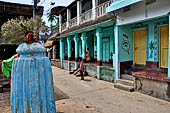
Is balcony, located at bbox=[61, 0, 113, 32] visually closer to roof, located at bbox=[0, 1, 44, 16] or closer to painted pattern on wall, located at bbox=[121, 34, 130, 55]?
painted pattern on wall, located at bbox=[121, 34, 130, 55]

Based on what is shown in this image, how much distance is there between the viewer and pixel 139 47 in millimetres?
8188

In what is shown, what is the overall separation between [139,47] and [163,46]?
4.65 feet

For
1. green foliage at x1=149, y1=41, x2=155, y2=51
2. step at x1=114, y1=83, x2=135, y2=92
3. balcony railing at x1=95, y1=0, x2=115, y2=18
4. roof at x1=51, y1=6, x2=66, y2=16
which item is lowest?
step at x1=114, y1=83, x2=135, y2=92

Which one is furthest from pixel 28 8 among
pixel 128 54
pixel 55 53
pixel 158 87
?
pixel 158 87

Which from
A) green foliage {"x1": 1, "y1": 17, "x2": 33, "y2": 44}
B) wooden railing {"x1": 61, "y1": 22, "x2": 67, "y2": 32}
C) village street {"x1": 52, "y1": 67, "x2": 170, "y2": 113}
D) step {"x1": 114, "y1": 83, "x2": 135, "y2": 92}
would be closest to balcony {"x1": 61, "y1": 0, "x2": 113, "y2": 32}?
wooden railing {"x1": 61, "y1": 22, "x2": 67, "y2": 32}

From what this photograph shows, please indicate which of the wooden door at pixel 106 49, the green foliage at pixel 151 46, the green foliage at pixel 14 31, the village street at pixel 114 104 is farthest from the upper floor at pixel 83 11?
the village street at pixel 114 104

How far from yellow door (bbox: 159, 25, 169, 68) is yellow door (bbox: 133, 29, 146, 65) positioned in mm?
945

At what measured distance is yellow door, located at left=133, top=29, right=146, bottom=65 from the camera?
7923 millimetres

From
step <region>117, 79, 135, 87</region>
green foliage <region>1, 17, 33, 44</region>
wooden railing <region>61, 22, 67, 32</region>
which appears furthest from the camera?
green foliage <region>1, 17, 33, 44</region>

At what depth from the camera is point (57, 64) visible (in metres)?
17.7

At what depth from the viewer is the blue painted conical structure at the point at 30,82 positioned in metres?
2.57

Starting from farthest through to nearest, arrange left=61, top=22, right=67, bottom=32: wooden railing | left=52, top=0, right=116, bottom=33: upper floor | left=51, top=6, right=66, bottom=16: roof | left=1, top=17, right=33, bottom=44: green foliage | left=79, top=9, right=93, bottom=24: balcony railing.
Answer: left=51, top=6, right=66, bottom=16: roof, left=1, top=17, right=33, bottom=44: green foliage, left=61, top=22, right=67, bottom=32: wooden railing, left=79, top=9, right=93, bottom=24: balcony railing, left=52, top=0, right=116, bottom=33: upper floor

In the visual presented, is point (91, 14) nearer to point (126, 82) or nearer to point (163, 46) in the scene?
point (163, 46)

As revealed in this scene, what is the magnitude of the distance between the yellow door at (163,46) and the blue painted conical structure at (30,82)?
606 centimetres
